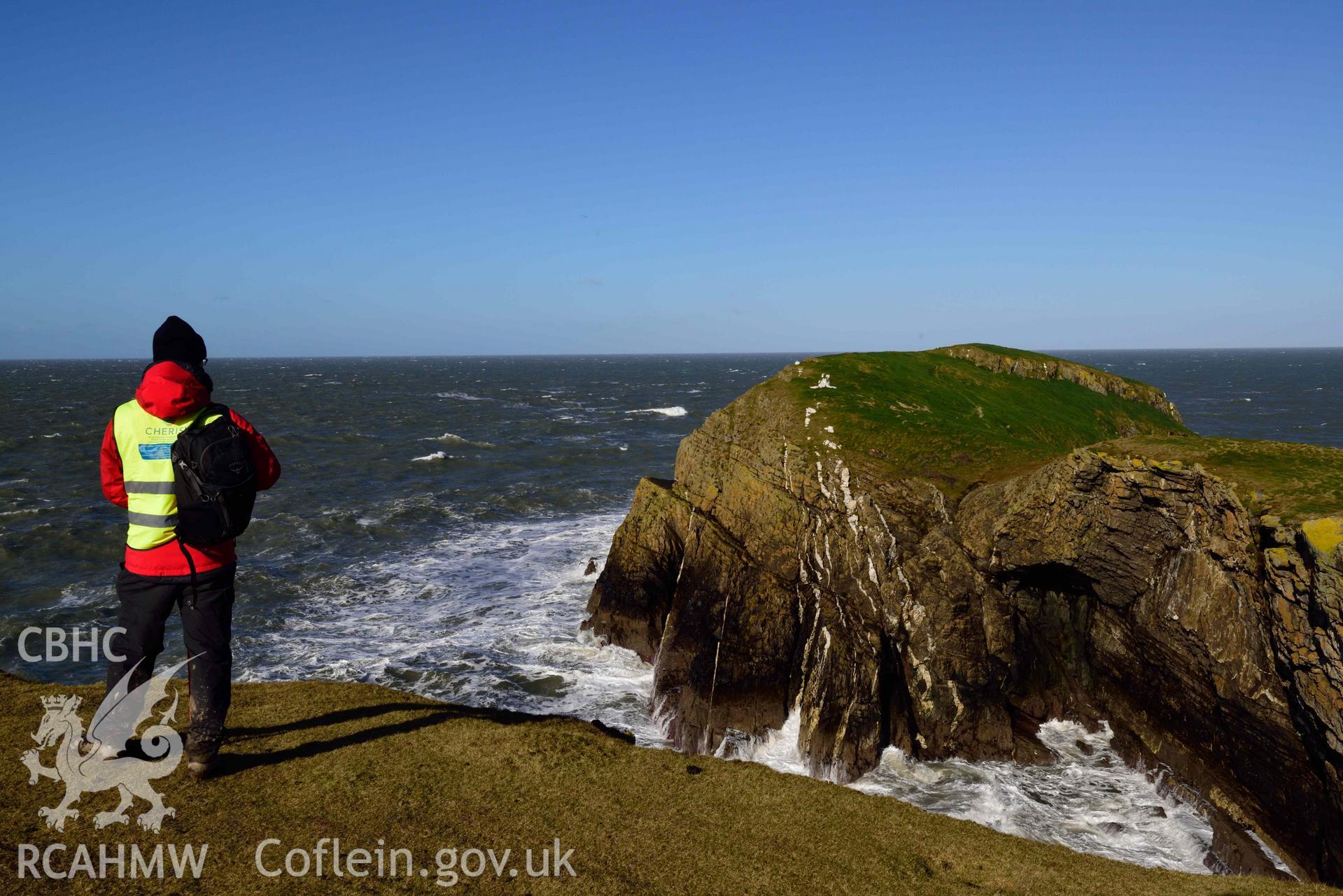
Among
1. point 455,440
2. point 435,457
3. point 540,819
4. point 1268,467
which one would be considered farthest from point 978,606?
point 455,440

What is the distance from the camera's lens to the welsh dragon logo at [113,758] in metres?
7.25

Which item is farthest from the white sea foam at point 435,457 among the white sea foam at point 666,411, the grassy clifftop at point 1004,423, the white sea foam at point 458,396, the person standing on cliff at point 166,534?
the white sea foam at point 458,396

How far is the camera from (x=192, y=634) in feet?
24.4

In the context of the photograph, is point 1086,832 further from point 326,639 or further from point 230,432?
point 326,639

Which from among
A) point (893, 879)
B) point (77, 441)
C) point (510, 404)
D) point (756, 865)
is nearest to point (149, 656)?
point (756, 865)

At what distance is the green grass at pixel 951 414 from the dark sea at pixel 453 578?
745cm

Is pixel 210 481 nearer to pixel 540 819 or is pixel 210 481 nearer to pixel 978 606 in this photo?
pixel 540 819

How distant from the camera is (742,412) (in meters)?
25.4

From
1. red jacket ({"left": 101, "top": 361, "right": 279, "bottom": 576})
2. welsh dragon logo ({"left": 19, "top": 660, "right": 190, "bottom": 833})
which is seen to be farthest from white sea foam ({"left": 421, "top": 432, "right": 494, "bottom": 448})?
red jacket ({"left": 101, "top": 361, "right": 279, "bottom": 576})

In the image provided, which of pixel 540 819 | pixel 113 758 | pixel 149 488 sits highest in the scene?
pixel 149 488

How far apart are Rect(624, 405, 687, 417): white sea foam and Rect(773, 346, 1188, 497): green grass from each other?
53510mm

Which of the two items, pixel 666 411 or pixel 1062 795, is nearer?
pixel 1062 795

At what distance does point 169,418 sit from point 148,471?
543 millimetres

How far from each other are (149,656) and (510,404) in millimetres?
99012
